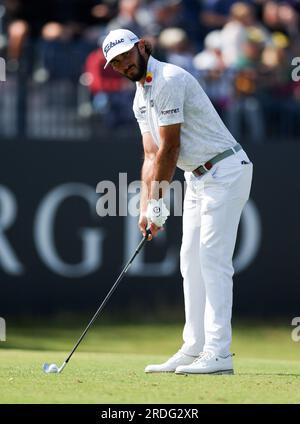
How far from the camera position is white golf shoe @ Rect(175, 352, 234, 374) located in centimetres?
796

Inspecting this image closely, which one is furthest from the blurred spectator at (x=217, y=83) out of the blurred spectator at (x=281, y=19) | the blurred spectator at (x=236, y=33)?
the blurred spectator at (x=281, y=19)

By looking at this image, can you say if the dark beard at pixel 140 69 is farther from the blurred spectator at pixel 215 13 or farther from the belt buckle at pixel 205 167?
the blurred spectator at pixel 215 13

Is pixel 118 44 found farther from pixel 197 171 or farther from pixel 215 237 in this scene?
pixel 215 237

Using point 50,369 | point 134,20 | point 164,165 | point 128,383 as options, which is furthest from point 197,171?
point 134,20

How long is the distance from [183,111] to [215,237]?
2.98 feet

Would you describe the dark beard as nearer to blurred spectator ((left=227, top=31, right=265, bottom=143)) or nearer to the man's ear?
the man's ear

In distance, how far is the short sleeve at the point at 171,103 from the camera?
7766 mm

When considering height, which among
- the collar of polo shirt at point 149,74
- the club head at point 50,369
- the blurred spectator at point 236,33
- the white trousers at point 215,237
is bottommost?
the club head at point 50,369

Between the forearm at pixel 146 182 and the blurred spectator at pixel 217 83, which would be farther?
the blurred spectator at pixel 217 83

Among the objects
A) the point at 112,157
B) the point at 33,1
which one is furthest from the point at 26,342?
the point at 33,1

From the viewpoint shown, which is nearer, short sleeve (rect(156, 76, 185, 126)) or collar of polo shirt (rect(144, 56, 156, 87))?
short sleeve (rect(156, 76, 185, 126))

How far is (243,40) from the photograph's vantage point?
15.5m

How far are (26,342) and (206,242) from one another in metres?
5.76

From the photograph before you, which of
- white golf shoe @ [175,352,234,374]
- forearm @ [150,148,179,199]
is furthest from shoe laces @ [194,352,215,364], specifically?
forearm @ [150,148,179,199]
